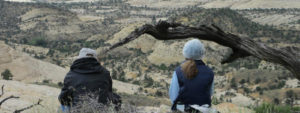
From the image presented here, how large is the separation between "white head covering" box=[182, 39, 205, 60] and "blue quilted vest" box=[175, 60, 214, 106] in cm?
12

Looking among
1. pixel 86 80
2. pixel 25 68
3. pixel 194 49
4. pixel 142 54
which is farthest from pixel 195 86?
pixel 142 54

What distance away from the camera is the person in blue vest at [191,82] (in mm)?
4035

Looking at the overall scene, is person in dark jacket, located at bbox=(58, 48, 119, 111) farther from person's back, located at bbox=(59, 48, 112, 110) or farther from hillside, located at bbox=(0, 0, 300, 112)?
hillside, located at bbox=(0, 0, 300, 112)

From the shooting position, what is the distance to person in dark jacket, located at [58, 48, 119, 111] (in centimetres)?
479

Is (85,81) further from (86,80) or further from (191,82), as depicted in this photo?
(191,82)

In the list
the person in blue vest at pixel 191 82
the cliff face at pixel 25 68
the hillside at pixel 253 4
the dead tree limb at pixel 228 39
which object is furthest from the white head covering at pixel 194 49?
the hillside at pixel 253 4

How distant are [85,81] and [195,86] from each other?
58.0 inches

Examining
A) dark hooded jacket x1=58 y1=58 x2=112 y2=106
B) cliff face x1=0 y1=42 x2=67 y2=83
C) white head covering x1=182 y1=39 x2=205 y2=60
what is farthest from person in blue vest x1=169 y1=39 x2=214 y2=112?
cliff face x1=0 y1=42 x2=67 y2=83

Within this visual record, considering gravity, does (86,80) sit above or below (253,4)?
above

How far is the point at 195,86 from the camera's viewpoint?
408 cm

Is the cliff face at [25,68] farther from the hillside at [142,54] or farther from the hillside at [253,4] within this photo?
the hillside at [253,4]

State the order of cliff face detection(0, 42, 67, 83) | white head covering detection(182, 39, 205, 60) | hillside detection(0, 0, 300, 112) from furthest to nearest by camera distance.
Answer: hillside detection(0, 0, 300, 112) → cliff face detection(0, 42, 67, 83) → white head covering detection(182, 39, 205, 60)

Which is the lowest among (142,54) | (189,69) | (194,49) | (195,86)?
(142,54)

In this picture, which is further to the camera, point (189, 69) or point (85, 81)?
point (85, 81)
